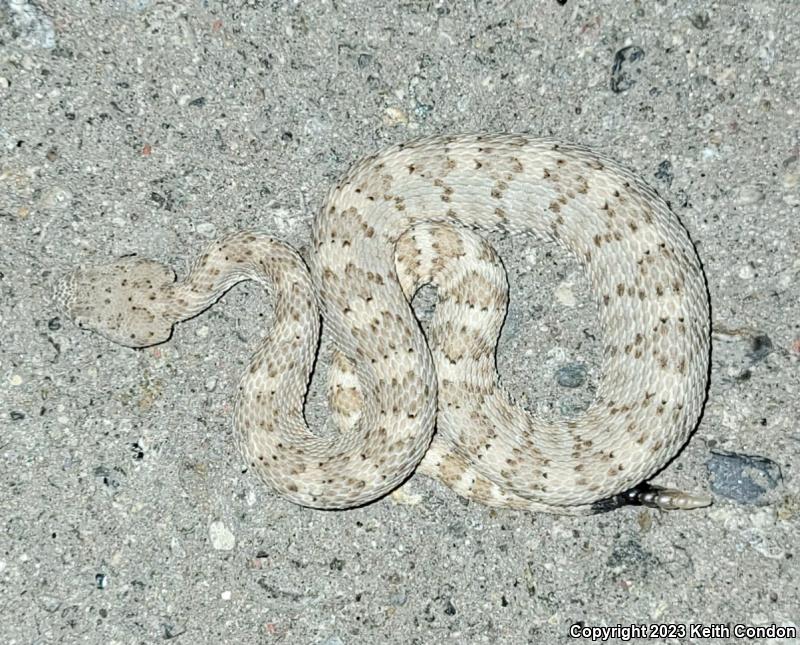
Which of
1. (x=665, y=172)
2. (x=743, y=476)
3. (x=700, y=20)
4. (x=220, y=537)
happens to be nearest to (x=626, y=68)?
(x=700, y=20)

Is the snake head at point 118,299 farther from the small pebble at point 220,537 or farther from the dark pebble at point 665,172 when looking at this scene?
the dark pebble at point 665,172

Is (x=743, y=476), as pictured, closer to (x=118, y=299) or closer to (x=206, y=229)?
(x=206, y=229)

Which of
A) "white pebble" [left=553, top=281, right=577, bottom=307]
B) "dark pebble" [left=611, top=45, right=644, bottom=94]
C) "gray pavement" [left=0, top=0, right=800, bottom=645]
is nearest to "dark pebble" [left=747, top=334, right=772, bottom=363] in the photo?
"gray pavement" [left=0, top=0, right=800, bottom=645]

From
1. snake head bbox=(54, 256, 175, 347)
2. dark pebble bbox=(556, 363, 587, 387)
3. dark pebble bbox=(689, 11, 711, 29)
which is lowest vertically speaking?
snake head bbox=(54, 256, 175, 347)

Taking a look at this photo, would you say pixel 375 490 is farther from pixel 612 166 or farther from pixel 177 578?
pixel 612 166

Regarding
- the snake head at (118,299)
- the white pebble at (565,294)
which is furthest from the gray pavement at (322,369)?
the snake head at (118,299)

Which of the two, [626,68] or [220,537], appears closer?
[220,537]

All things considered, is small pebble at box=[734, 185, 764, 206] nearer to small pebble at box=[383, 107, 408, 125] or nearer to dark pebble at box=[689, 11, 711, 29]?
dark pebble at box=[689, 11, 711, 29]
